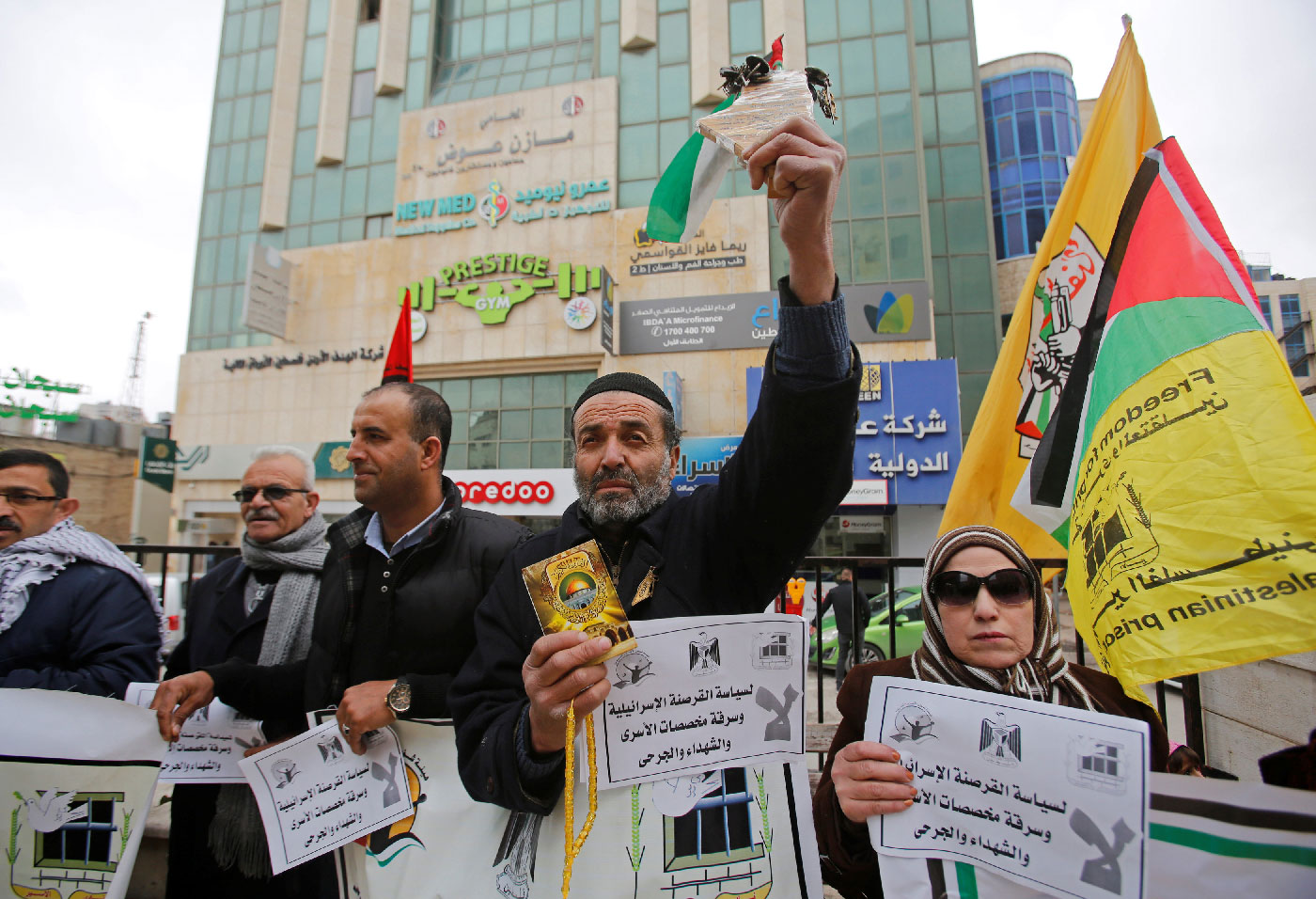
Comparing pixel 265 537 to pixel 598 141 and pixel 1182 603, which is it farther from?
pixel 598 141

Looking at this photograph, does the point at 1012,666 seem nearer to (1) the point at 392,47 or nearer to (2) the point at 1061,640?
(2) the point at 1061,640

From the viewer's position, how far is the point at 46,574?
222cm

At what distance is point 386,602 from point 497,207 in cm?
2114

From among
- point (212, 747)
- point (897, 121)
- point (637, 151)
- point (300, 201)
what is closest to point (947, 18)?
point (897, 121)

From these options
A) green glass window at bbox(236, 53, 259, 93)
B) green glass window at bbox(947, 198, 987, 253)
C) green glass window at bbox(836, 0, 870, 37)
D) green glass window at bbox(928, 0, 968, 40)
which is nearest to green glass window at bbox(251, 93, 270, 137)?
green glass window at bbox(236, 53, 259, 93)

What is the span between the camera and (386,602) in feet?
6.89

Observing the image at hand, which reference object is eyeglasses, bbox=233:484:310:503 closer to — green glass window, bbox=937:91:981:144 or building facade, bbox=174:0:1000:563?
building facade, bbox=174:0:1000:563

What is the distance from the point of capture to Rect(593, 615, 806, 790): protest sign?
1.39m

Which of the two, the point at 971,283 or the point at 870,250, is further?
the point at 971,283

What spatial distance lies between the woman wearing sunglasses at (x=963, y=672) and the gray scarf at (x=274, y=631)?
1.92 m

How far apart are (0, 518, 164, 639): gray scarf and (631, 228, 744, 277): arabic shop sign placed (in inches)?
693

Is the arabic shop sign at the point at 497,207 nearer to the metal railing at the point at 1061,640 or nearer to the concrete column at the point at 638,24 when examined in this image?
the concrete column at the point at 638,24

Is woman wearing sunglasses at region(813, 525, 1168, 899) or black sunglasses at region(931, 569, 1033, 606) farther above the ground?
black sunglasses at region(931, 569, 1033, 606)

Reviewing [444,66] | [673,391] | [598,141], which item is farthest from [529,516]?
[444,66]
